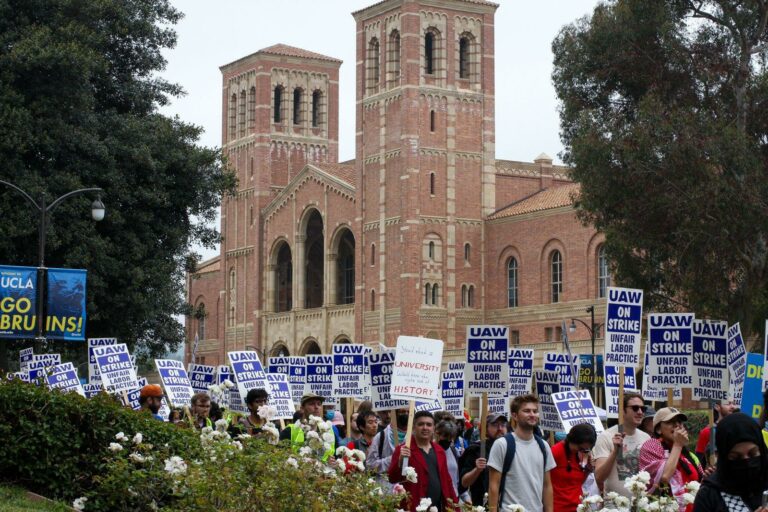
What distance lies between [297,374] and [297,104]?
Result: 5845cm

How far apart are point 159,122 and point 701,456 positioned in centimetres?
1995

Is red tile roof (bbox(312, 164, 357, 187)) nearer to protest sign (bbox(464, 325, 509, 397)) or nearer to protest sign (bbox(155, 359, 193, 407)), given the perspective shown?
protest sign (bbox(155, 359, 193, 407))

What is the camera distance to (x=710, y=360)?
50.3 ft

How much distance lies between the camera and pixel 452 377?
68.8ft

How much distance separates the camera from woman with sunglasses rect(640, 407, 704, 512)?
32.9 feet

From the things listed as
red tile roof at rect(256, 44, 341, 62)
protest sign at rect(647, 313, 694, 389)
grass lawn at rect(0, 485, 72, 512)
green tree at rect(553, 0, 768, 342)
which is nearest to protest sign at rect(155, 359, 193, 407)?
protest sign at rect(647, 313, 694, 389)

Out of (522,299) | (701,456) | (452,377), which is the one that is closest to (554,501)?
(701,456)

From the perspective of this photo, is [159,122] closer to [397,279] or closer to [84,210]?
[84,210]

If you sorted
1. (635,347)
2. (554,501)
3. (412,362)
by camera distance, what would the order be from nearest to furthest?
(554,501) < (412,362) < (635,347)

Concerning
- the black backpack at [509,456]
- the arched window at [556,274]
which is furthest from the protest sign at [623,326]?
the arched window at [556,274]

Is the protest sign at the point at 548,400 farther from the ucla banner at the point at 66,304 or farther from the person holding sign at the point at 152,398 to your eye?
the ucla banner at the point at 66,304

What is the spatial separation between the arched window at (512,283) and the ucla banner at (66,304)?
4316cm

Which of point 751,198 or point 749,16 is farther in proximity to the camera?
point 749,16

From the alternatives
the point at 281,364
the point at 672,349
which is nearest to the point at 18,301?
the point at 281,364
